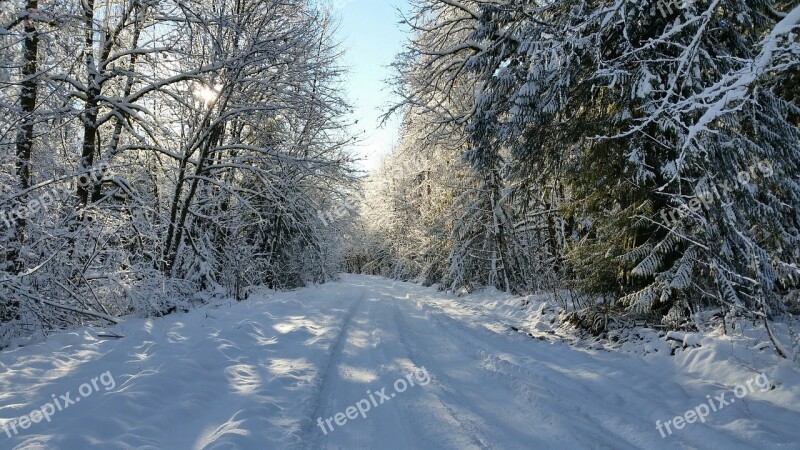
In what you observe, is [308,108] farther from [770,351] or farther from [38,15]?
[770,351]

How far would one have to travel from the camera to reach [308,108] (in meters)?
11.4

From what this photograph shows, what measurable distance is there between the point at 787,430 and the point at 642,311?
307cm

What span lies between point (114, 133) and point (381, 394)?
8999 mm

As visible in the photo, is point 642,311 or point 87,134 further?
point 87,134

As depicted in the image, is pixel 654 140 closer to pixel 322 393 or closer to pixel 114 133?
pixel 322 393

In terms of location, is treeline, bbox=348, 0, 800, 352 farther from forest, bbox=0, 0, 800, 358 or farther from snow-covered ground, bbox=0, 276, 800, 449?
snow-covered ground, bbox=0, 276, 800, 449

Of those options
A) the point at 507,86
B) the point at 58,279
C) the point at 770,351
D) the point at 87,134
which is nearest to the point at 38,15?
the point at 87,134

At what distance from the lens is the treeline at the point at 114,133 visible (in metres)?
6.46

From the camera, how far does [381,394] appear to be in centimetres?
481

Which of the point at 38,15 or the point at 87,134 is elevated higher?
the point at 38,15

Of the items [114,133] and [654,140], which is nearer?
[654,140]

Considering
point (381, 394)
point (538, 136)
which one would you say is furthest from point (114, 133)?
point (538, 136)

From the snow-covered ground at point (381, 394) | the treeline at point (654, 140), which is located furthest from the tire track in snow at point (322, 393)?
the treeline at point (654, 140)

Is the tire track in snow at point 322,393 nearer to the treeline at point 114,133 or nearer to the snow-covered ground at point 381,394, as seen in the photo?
the snow-covered ground at point 381,394
